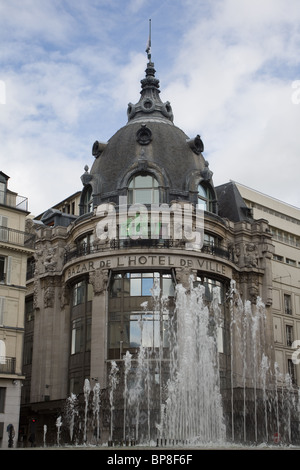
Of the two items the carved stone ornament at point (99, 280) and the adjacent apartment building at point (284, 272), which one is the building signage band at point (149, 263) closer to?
the carved stone ornament at point (99, 280)

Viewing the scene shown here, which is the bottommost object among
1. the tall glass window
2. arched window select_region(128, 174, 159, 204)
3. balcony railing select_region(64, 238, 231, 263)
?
the tall glass window

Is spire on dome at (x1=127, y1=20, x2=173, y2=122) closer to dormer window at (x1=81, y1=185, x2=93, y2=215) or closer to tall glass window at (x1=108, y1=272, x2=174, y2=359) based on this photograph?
dormer window at (x1=81, y1=185, x2=93, y2=215)

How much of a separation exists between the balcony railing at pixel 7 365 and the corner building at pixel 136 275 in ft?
32.6

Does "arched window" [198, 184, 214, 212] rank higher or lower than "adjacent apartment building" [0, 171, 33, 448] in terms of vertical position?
higher

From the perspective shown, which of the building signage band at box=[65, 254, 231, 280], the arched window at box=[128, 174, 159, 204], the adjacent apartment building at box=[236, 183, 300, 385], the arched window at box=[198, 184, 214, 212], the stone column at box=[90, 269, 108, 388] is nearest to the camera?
the stone column at box=[90, 269, 108, 388]

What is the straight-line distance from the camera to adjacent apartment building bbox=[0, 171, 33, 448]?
1507 inches

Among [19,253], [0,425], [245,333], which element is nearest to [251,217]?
[245,333]

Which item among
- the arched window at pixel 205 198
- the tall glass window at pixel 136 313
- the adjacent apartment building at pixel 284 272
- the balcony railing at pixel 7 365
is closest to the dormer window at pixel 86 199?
the tall glass window at pixel 136 313

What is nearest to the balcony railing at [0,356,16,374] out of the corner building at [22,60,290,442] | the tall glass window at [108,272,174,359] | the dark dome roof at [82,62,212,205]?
the corner building at [22,60,290,442]

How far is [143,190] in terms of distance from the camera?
54.2m

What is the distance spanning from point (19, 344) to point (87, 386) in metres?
10.6

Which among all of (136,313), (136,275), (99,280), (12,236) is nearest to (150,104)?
(136,275)

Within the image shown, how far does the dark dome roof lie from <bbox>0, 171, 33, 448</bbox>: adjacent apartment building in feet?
45.0

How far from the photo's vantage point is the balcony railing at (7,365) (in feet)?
127
